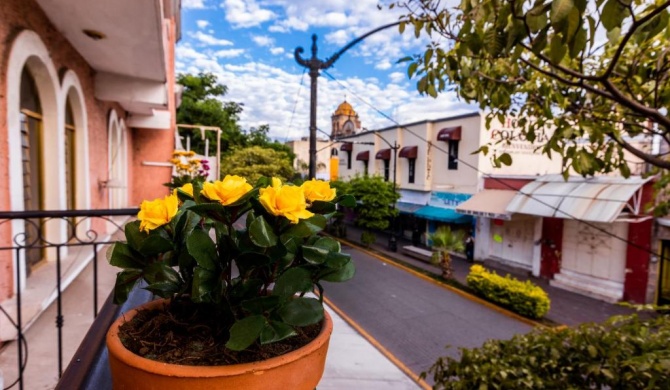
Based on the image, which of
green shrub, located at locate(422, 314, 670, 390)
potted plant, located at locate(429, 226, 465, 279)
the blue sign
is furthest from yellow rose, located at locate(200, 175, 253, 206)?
the blue sign

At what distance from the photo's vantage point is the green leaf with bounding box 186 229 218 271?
800 mm

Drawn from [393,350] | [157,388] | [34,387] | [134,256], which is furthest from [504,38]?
[393,350]

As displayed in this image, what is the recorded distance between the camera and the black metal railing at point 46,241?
2193 mm

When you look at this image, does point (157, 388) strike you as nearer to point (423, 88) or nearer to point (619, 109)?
point (423, 88)

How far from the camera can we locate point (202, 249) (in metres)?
0.82

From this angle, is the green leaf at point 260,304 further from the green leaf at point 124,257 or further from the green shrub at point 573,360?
the green shrub at point 573,360

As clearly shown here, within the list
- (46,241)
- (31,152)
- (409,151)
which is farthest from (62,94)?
(409,151)

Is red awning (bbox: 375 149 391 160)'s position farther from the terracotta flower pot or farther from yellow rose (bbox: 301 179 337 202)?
the terracotta flower pot

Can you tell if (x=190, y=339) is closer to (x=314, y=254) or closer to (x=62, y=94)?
(x=314, y=254)

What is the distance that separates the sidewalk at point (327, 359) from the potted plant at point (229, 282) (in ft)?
5.71

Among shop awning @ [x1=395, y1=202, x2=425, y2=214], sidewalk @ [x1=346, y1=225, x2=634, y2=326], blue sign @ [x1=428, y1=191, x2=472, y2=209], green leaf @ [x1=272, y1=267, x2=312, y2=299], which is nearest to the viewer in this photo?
green leaf @ [x1=272, y1=267, x2=312, y2=299]

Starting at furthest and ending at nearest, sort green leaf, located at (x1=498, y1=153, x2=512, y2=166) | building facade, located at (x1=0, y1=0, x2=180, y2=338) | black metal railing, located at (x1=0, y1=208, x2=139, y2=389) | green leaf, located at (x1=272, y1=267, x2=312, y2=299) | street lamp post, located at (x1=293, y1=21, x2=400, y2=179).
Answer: street lamp post, located at (x1=293, y1=21, x2=400, y2=179), building facade, located at (x1=0, y1=0, x2=180, y2=338), green leaf, located at (x1=498, y1=153, x2=512, y2=166), black metal railing, located at (x1=0, y1=208, x2=139, y2=389), green leaf, located at (x1=272, y1=267, x2=312, y2=299)

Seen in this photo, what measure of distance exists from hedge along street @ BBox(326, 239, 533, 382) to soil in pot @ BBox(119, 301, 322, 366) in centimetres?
645

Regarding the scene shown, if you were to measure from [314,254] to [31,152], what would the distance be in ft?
14.6
